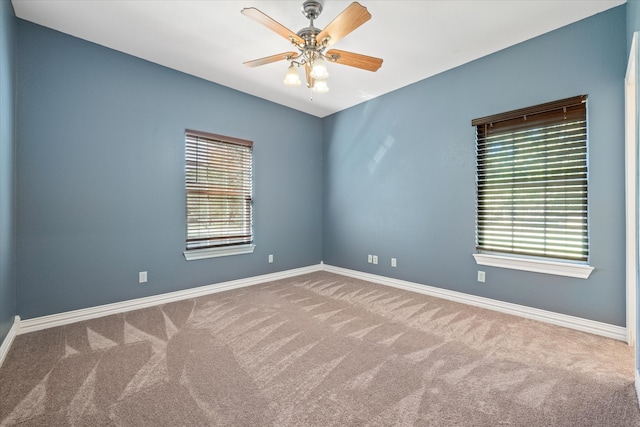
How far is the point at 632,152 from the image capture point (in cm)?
233

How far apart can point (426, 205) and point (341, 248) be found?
1.71 metres

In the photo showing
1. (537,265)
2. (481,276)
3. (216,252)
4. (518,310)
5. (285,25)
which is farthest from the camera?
(216,252)

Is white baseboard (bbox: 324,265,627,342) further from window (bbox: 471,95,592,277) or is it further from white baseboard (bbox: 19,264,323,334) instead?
white baseboard (bbox: 19,264,323,334)

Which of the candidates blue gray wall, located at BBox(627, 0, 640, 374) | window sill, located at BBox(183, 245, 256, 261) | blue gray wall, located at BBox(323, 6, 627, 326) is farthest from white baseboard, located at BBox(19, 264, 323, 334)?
blue gray wall, located at BBox(627, 0, 640, 374)

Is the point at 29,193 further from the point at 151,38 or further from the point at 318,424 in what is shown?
the point at 318,424

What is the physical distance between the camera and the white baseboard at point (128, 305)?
2.71m

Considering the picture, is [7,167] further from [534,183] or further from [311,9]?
[534,183]

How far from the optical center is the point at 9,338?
238 cm

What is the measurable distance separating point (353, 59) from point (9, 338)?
372 cm

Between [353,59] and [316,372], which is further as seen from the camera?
[353,59]

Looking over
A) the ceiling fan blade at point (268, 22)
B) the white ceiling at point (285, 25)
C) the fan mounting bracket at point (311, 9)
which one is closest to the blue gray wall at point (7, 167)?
the white ceiling at point (285, 25)

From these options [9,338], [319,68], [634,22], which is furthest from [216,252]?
[634,22]

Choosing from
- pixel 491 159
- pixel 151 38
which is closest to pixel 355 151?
pixel 491 159

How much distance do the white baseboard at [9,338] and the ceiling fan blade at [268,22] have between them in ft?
10.0
